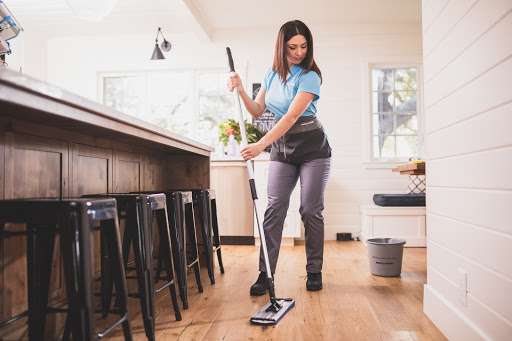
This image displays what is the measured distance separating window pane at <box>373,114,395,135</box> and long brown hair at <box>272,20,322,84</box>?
2.95 metres

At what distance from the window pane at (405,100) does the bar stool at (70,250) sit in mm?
4336

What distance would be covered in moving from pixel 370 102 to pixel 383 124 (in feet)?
1.00

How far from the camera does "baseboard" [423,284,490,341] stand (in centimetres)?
150

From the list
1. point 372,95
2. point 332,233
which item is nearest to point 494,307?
point 332,233

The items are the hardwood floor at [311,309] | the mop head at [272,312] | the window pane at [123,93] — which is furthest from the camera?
the window pane at [123,93]

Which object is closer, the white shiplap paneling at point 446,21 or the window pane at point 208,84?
the white shiplap paneling at point 446,21

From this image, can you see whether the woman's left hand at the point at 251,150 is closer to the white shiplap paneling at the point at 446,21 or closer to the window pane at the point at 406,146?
the white shiplap paneling at the point at 446,21

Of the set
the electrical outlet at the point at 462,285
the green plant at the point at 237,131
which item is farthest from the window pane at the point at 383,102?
the electrical outlet at the point at 462,285

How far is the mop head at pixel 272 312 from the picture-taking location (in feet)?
6.18

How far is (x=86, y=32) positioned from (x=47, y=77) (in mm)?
765

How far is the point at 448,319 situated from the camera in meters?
1.71

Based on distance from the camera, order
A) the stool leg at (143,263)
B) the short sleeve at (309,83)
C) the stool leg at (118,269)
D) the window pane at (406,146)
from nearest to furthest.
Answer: the stool leg at (118,269), the stool leg at (143,263), the short sleeve at (309,83), the window pane at (406,146)

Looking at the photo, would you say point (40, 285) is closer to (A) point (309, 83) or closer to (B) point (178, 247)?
(B) point (178, 247)

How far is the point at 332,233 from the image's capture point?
4941 mm
